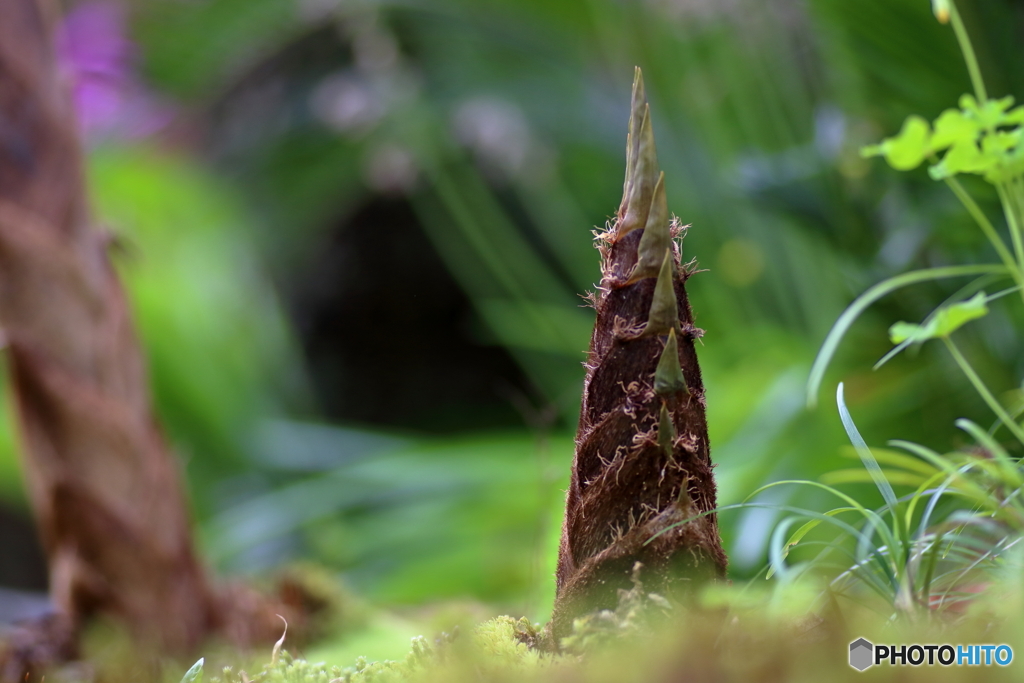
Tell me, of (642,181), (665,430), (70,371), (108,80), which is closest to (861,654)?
(665,430)

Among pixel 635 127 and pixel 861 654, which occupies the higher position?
pixel 635 127

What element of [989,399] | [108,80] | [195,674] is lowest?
[195,674]

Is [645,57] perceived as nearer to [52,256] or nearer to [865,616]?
[52,256]

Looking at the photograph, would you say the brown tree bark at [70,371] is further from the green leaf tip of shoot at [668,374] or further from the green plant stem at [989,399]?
the green plant stem at [989,399]

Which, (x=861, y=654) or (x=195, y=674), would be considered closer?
(x=861, y=654)

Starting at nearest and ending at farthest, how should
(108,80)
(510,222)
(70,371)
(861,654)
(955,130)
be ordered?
(861,654), (955,130), (70,371), (108,80), (510,222)

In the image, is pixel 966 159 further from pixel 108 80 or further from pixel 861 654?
pixel 108 80

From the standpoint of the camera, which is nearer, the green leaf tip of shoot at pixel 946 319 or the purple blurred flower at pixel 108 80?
the green leaf tip of shoot at pixel 946 319

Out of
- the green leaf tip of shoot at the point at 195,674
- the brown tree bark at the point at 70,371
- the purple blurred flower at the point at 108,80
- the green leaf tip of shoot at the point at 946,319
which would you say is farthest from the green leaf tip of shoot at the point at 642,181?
the purple blurred flower at the point at 108,80
